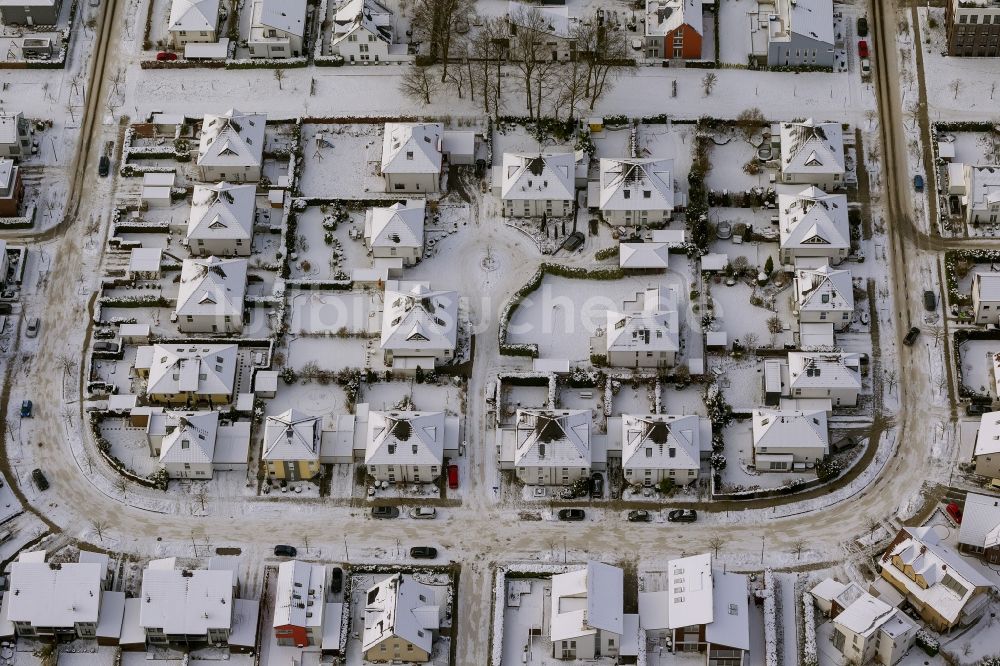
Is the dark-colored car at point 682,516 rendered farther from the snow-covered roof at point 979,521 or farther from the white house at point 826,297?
the white house at point 826,297

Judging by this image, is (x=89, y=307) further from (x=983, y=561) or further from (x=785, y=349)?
(x=983, y=561)

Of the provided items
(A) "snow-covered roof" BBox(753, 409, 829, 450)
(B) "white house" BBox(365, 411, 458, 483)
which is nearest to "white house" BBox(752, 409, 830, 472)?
(A) "snow-covered roof" BBox(753, 409, 829, 450)

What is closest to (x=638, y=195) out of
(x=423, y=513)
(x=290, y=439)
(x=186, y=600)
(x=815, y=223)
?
(x=815, y=223)

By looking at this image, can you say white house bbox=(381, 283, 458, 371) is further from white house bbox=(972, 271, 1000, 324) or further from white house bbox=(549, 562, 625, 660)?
white house bbox=(972, 271, 1000, 324)

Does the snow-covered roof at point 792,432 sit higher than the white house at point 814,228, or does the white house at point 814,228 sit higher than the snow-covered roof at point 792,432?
the white house at point 814,228

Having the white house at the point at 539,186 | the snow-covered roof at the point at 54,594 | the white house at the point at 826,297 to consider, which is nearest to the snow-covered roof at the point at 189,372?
the snow-covered roof at the point at 54,594

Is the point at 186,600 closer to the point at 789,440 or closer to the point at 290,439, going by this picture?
the point at 290,439

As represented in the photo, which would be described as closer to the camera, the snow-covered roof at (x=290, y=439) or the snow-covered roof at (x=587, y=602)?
the snow-covered roof at (x=587, y=602)
